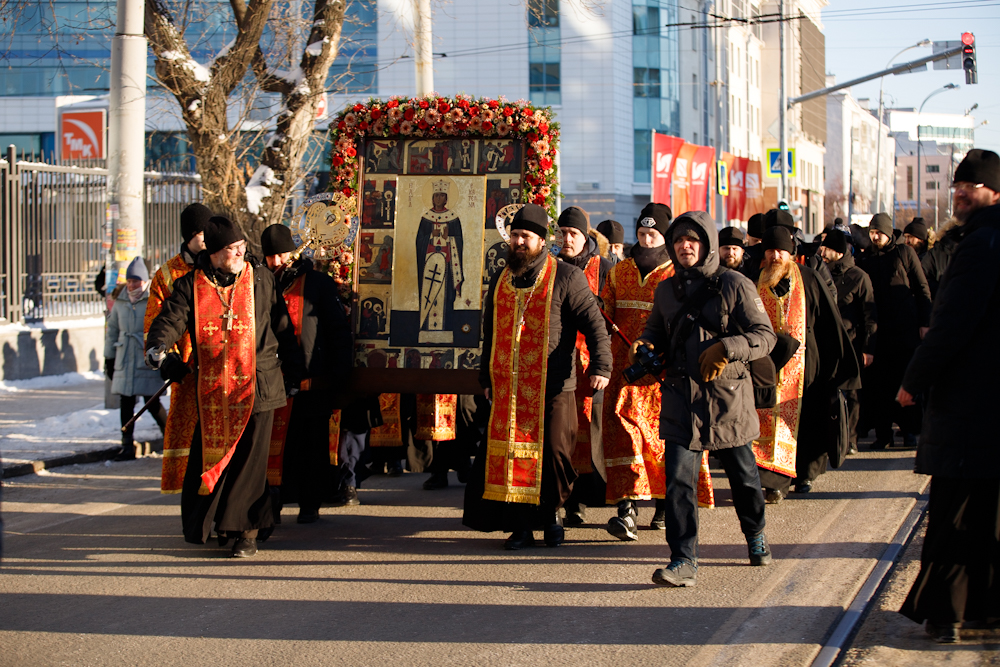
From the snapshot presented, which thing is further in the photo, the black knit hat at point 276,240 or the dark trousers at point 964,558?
the black knit hat at point 276,240

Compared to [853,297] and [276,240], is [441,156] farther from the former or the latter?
[853,297]

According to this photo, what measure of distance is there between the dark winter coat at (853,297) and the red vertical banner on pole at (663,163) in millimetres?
9906

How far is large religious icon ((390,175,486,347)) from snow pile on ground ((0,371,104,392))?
8.65m

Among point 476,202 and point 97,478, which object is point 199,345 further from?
point 97,478

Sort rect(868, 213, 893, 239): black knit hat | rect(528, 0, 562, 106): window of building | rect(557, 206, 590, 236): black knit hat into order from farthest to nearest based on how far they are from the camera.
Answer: rect(528, 0, 562, 106): window of building < rect(868, 213, 893, 239): black knit hat < rect(557, 206, 590, 236): black knit hat

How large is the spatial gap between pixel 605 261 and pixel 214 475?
11.8ft

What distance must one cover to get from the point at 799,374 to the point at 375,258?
3229 millimetres

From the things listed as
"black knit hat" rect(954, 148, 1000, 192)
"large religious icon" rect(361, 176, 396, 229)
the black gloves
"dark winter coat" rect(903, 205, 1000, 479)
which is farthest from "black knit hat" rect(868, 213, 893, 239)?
the black gloves

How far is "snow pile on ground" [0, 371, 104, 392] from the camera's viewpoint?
1467 centimetres

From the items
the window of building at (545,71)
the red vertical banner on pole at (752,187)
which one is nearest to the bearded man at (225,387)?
the red vertical banner on pole at (752,187)

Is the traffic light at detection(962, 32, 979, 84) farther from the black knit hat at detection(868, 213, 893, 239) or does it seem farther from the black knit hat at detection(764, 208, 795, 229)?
the black knit hat at detection(764, 208, 795, 229)

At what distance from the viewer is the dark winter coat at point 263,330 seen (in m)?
6.44

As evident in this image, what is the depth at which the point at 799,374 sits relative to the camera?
27.0ft

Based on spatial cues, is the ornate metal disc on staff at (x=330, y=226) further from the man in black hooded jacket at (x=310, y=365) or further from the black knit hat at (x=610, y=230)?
the black knit hat at (x=610, y=230)
